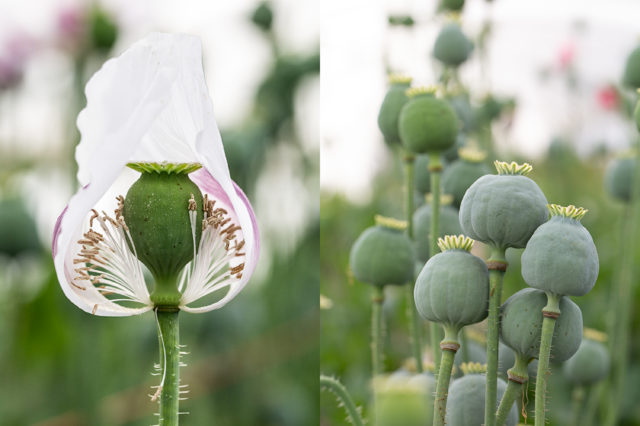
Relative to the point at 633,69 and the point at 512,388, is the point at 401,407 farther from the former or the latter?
the point at 633,69

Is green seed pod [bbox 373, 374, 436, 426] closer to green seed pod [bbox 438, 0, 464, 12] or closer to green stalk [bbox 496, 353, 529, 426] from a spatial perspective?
green stalk [bbox 496, 353, 529, 426]

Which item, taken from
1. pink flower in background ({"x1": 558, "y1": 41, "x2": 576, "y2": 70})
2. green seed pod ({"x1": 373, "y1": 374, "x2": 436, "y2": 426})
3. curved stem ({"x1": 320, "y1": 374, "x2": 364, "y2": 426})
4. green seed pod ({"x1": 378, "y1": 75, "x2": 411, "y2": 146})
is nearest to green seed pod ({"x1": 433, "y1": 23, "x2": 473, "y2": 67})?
green seed pod ({"x1": 378, "y1": 75, "x2": 411, "y2": 146})

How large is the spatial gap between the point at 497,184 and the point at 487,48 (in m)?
0.69

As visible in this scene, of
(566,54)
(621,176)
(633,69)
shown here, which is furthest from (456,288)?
(566,54)

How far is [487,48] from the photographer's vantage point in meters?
1.01

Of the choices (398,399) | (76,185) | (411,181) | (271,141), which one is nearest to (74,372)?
(76,185)

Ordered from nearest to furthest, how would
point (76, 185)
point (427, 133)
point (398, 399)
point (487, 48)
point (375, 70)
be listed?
1. point (398, 399)
2. point (427, 133)
3. point (375, 70)
4. point (487, 48)
5. point (76, 185)

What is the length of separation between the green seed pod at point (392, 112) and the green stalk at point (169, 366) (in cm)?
24

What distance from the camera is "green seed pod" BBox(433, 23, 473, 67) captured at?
68 centimetres

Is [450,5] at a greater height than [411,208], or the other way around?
[450,5]

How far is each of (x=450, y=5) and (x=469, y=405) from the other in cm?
42

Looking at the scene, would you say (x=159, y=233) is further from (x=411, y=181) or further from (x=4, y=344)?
(x=4, y=344)

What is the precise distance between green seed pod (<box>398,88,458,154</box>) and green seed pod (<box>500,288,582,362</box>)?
13 cm

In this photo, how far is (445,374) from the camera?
0.37m
